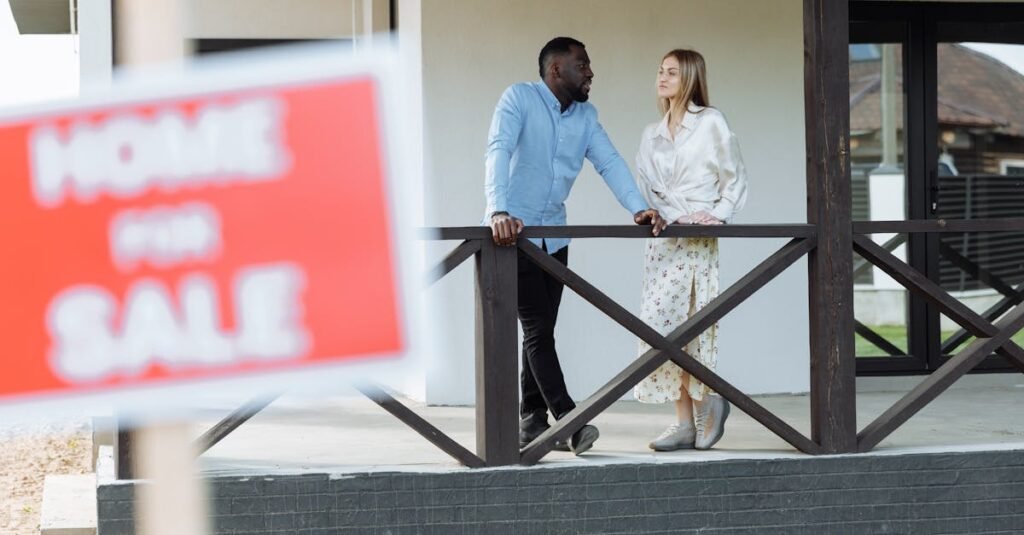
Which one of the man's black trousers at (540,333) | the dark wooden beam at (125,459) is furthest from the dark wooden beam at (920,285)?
the dark wooden beam at (125,459)

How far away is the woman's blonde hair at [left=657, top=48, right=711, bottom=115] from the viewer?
513 cm

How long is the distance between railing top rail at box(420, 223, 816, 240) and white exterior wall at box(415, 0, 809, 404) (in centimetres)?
209

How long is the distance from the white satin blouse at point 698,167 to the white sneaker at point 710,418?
66 cm

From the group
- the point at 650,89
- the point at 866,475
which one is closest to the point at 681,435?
the point at 866,475

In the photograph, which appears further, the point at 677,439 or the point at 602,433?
the point at 602,433

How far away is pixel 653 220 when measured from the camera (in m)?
4.88

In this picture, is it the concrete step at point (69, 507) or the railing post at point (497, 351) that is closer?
the railing post at point (497, 351)

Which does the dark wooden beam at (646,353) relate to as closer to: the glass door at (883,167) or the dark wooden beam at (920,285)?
the dark wooden beam at (920,285)

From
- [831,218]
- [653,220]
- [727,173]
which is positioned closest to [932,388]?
[831,218]

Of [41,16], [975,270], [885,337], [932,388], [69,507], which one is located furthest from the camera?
[41,16]

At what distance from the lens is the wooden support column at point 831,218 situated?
4.96 meters

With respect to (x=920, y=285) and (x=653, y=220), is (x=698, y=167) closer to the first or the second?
(x=653, y=220)

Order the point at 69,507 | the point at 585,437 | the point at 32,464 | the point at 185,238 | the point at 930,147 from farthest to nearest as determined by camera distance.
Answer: the point at 32,464
the point at 930,147
the point at 69,507
the point at 585,437
the point at 185,238

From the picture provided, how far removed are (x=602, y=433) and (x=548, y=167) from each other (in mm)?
1225
